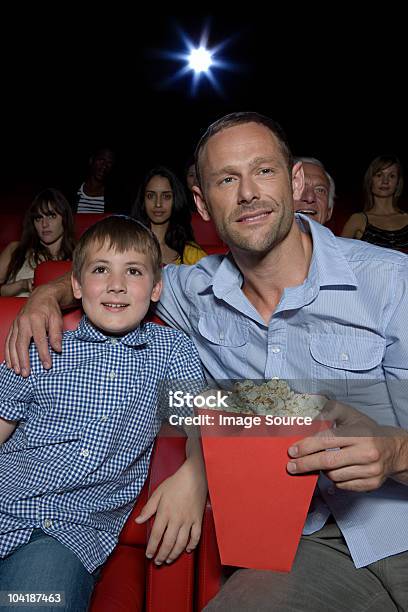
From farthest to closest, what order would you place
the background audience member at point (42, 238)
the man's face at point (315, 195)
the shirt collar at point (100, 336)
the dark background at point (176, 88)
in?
the dark background at point (176, 88) → the background audience member at point (42, 238) → the man's face at point (315, 195) → the shirt collar at point (100, 336)

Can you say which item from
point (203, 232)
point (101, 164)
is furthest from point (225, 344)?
point (101, 164)

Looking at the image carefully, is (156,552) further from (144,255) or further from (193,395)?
(144,255)

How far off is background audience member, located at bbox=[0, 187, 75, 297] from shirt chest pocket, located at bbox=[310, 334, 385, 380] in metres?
1.54

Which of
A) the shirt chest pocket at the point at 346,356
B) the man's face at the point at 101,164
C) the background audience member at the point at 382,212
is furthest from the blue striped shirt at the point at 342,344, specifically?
the man's face at the point at 101,164

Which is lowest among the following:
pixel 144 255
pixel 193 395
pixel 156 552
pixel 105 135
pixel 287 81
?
pixel 156 552

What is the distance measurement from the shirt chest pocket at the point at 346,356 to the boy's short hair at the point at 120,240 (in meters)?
0.30

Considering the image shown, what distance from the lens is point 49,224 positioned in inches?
89.4

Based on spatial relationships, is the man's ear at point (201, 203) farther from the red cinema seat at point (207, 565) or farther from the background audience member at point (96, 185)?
the background audience member at point (96, 185)

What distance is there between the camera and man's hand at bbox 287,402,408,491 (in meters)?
0.65

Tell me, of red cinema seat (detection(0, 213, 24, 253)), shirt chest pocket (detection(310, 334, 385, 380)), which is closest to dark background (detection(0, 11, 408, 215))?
red cinema seat (detection(0, 213, 24, 253))

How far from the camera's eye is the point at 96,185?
3.33m

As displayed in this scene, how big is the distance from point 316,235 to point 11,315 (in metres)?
0.54

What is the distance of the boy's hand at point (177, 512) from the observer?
2.59 feet

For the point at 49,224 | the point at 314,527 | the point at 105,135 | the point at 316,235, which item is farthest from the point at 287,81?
the point at 314,527
